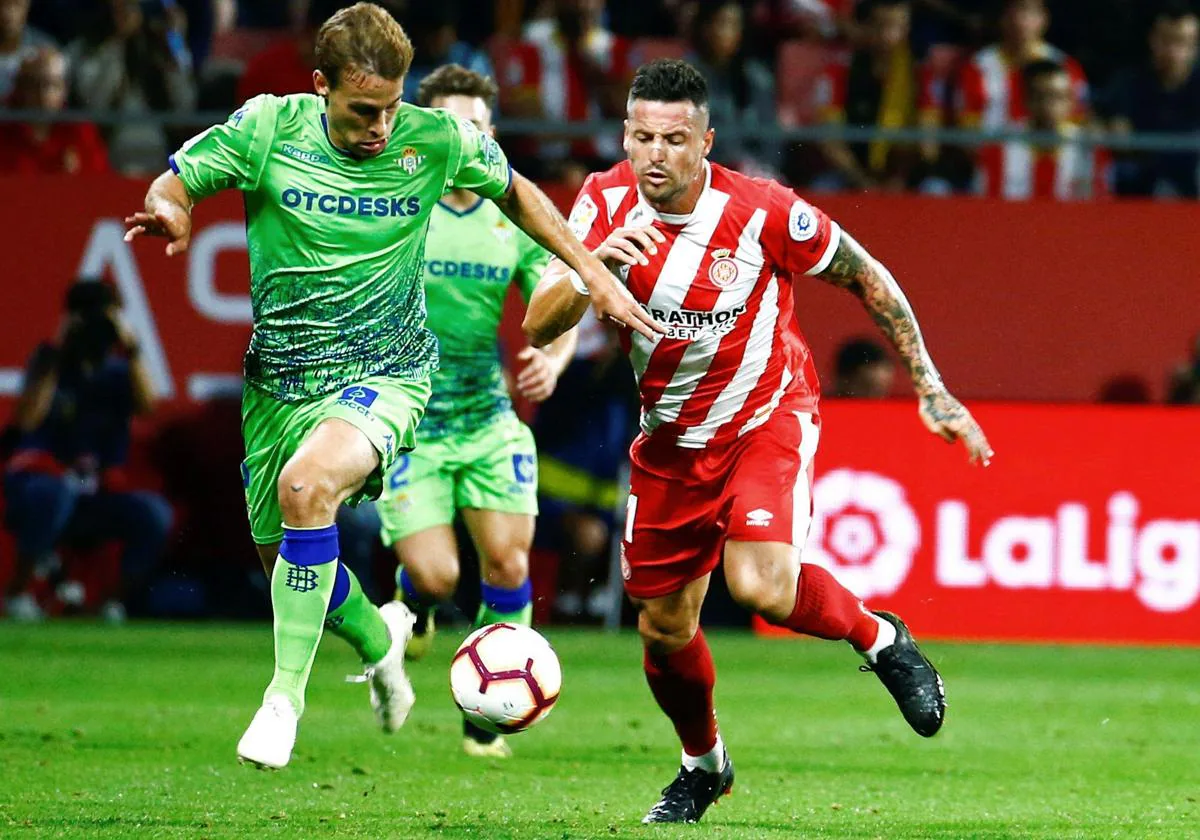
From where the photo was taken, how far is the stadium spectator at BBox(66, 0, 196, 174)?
14391 mm

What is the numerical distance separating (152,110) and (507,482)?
6.39 metres

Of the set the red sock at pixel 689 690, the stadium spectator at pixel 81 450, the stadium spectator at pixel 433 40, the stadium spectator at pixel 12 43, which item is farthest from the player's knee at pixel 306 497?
the stadium spectator at pixel 12 43

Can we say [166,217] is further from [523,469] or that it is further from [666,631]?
[523,469]

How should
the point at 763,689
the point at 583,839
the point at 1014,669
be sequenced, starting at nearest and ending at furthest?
the point at 583,839
the point at 763,689
the point at 1014,669

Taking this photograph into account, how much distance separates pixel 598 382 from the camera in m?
14.0

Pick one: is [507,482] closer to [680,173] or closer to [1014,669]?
[680,173]

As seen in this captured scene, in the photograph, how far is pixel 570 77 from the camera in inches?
580

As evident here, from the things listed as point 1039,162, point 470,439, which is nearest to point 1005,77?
point 1039,162

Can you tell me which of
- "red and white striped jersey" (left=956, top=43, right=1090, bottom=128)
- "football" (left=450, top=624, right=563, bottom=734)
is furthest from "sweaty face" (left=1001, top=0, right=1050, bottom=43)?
"football" (left=450, top=624, right=563, bottom=734)

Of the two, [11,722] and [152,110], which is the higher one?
[152,110]

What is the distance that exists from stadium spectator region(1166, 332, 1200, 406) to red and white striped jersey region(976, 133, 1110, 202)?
4.55 feet

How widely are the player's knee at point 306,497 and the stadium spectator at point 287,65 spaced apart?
762 centimetres

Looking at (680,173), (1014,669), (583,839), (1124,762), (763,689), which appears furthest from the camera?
(1014,669)

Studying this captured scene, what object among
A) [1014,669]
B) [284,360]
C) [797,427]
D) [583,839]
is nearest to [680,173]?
[797,427]
